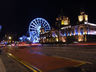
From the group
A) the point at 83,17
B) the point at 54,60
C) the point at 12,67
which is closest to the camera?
the point at 12,67

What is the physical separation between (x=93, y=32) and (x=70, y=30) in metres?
13.9

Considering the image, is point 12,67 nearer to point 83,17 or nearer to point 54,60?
point 54,60

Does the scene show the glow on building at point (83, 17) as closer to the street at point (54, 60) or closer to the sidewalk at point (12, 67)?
the street at point (54, 60)

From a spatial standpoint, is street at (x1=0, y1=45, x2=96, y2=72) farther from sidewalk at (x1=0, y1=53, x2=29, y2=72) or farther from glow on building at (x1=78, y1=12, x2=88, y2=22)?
glow on building at (x1=78, y1=12, x2=88, y2=22)

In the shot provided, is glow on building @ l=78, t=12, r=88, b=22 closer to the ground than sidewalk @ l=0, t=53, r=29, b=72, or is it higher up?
higher up

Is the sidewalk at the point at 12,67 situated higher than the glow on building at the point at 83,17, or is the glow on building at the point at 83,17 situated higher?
the glow on building at the point at 83,17

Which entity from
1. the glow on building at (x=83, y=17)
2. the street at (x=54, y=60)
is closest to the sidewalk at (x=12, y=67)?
the street at (x=54, y=60)

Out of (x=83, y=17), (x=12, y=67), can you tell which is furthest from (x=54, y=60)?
(x=83, y=17)

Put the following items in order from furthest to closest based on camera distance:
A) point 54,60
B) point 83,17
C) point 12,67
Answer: point 83,17 → point 54,60 → point 12,67

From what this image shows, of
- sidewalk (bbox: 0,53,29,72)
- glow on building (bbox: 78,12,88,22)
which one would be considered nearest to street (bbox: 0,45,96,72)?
sidewalk (bbox: 0,53,29,72)

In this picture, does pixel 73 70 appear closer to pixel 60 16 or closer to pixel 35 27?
pixel 35 27

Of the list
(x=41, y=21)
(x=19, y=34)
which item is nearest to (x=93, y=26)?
(x=41, y=21)

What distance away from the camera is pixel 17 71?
8.70m

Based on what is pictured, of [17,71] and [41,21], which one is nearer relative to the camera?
[17,71]
